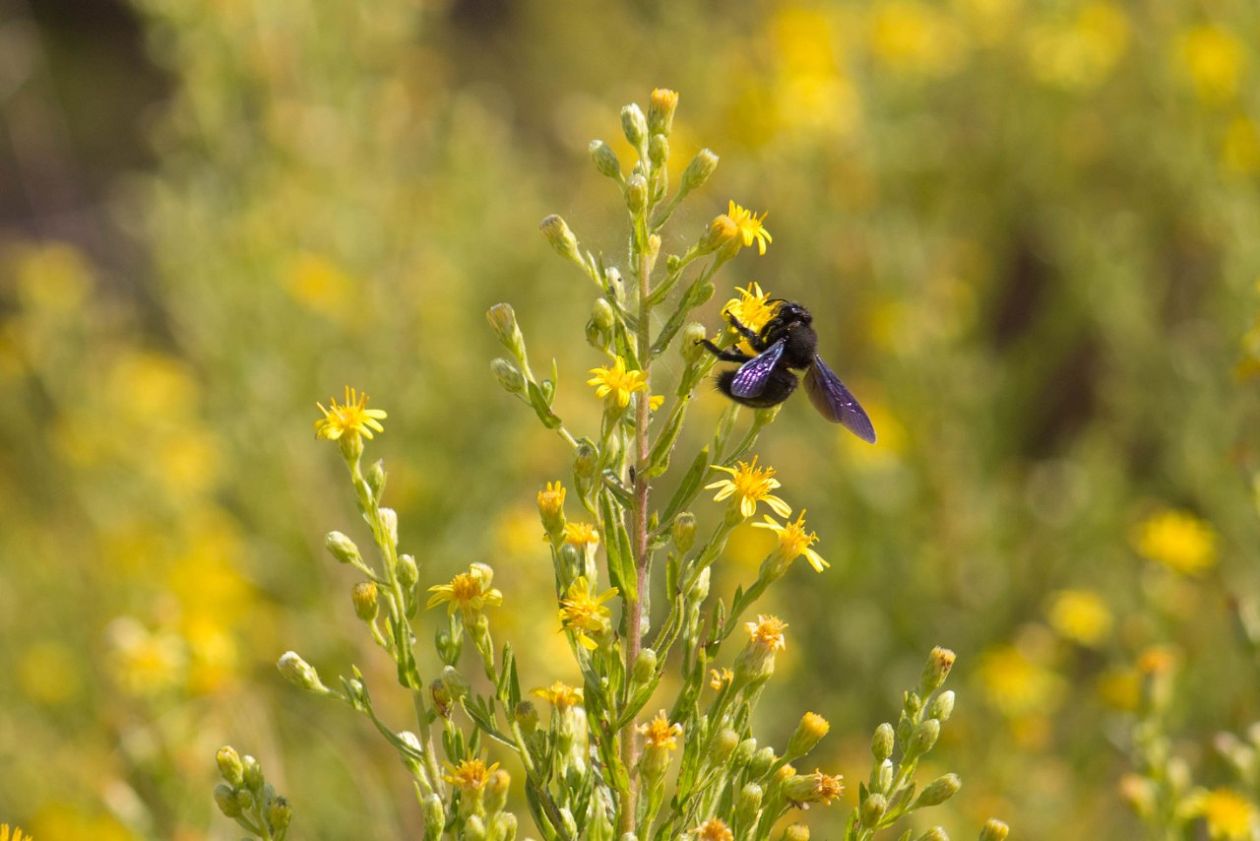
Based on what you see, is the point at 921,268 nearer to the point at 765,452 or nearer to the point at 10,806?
the point at 765,452

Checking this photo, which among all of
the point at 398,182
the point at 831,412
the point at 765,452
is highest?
the point at 831,412

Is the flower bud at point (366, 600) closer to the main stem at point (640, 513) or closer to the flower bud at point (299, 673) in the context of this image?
the flower bud at point (299, 673)

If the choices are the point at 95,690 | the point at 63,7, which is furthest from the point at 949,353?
the point at 63,7

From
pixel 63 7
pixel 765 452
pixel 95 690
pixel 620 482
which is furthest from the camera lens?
pixel 63 7

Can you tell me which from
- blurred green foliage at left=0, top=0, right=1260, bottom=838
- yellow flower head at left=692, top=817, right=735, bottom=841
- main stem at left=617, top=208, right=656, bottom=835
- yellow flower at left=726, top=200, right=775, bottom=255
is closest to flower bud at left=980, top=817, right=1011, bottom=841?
yellow flower head at left=692, top=817, right=735, bottom=841

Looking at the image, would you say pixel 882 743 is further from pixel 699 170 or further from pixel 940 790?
pixel 699 170

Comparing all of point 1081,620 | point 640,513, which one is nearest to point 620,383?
point 640,513

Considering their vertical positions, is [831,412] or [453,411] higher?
[831,412]
